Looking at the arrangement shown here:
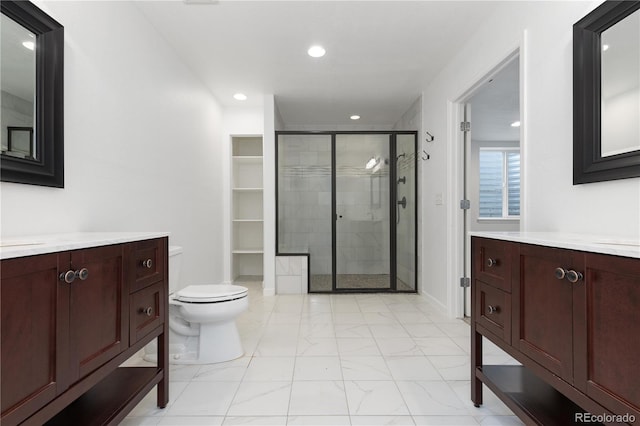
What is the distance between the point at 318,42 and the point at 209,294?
7.04ft

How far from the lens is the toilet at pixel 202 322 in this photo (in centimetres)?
208

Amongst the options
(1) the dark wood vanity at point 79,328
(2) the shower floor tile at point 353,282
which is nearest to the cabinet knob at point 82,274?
(1) the dark wood vanity at point 79,328

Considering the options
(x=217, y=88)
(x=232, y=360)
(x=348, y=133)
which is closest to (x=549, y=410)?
(x=232, y=360)

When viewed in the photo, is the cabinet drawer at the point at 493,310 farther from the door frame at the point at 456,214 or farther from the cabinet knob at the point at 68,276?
the cabinet knob at the point at 68,276

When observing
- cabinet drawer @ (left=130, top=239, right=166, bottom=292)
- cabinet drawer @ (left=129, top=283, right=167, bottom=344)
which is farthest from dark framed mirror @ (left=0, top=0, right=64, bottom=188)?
Answer: cabinet drawer @ (left=129, top=283, right=167, bottom=344)

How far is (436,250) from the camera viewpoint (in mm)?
3377

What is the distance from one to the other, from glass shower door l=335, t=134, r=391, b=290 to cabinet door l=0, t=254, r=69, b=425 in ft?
11.0

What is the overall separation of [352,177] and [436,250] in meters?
1.39

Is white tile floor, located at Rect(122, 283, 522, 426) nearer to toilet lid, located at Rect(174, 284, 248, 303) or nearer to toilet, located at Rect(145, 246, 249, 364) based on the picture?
toilet, located at Rect(145, 246, 249, 364)

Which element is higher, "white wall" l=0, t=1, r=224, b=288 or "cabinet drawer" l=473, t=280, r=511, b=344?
"white wall" l=0, t=1, r=224, b=288

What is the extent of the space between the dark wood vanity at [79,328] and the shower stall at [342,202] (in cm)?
261

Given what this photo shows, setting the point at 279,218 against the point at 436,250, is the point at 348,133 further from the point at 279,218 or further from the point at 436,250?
the point at 436,250

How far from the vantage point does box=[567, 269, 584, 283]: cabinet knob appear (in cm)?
98

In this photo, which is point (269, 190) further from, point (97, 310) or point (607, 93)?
point (607, 93)
